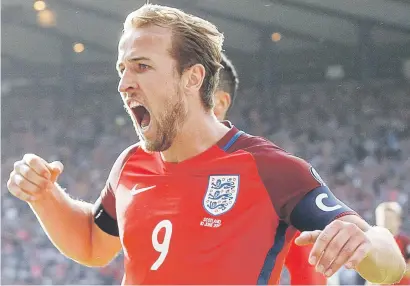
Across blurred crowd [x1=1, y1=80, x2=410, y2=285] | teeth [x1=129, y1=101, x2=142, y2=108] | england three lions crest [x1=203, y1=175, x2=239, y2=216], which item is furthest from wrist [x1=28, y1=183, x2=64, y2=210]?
blurred crowd [x1=1, y1=80, x2=410, y2=285]

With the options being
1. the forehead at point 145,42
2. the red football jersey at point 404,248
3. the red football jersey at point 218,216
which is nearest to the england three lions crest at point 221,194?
the red football jersey at point 218,216

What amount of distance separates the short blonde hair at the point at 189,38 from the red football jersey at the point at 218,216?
210 mm

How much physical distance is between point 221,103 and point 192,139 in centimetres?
93

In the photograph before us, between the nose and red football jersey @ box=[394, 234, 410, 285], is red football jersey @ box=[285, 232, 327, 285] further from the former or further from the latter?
red football jersey @ box=[394, 234, 410, 285]

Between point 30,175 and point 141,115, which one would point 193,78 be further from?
point 30,175

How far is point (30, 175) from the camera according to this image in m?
1.82

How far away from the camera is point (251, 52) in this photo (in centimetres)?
977

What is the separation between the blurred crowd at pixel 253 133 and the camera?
31.0 feet

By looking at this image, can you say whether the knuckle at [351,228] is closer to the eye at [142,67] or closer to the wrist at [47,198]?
the eye at [142,67]

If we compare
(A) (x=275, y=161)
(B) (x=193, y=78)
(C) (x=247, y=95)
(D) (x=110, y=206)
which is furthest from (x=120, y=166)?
(C) (x=247, y=95)

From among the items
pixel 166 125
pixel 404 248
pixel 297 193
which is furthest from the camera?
pixel 404 248

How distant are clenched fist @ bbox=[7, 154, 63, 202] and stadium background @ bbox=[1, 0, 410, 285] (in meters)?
6.42

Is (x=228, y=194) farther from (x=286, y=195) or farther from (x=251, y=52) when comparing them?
(x=251, y=52)

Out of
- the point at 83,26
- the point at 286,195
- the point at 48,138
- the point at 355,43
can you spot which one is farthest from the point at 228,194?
the point at 48,138
